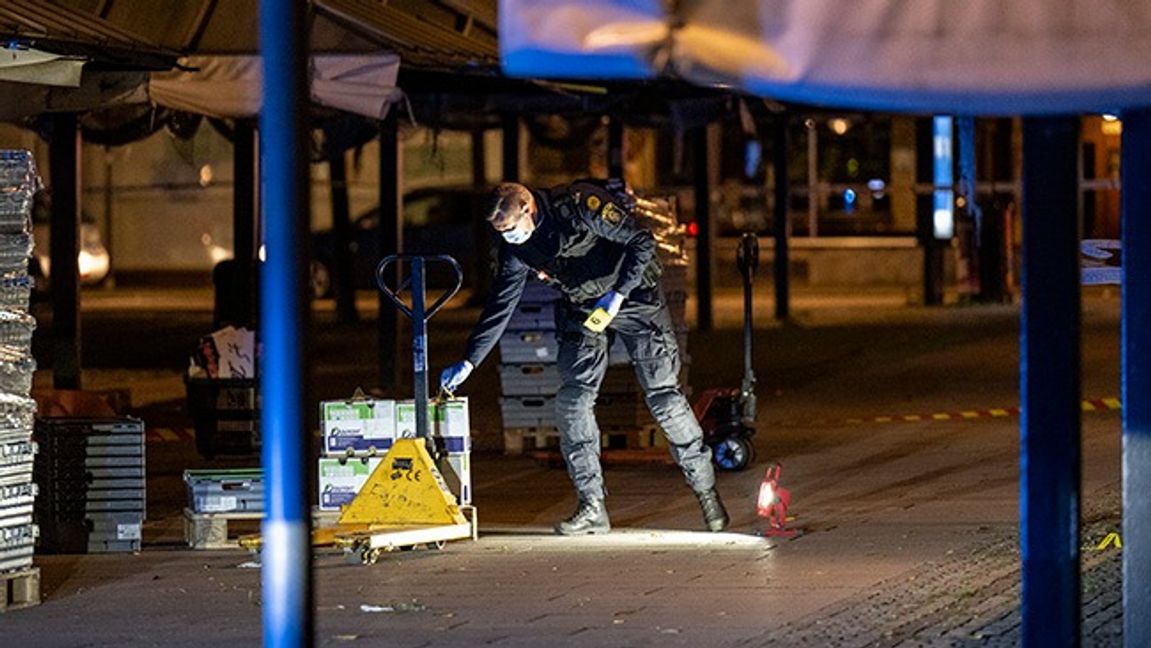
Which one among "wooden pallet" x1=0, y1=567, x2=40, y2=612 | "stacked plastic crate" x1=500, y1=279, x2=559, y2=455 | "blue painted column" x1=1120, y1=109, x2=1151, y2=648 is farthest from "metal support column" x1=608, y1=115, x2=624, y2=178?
"blue painted column" x1=1120, y1=109, x2=1151, y2=648

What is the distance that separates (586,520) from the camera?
1307 centimetres

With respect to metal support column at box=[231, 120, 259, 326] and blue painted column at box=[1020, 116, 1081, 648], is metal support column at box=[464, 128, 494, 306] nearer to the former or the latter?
metal support column at box=[231, 120, 259, 326]

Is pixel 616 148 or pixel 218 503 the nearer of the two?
pixel 218 503

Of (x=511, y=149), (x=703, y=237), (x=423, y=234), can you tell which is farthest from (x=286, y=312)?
(x=423, y=234)

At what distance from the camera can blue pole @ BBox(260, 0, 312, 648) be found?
7039 millimetres

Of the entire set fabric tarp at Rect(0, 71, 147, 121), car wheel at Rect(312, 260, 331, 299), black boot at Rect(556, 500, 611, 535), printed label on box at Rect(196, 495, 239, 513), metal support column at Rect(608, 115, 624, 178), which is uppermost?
metal support column at Rect(608, 115, 624, 178)

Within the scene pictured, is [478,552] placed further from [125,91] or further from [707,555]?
[125,91]

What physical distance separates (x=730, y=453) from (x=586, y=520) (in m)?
2.97

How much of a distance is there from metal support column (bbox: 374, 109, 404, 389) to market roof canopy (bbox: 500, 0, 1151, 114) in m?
14.7

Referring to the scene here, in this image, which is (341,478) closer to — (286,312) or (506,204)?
(506,204)

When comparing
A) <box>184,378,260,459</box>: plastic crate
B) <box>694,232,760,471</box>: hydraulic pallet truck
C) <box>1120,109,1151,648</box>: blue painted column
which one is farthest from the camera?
<box>184,378,260,459</box>: plastic crate

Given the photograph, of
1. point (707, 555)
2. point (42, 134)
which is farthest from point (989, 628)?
point (42, 134)

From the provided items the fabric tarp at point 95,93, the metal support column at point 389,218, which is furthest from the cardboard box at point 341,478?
the metal support column at point 389,218

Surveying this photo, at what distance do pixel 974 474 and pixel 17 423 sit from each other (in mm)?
7001
